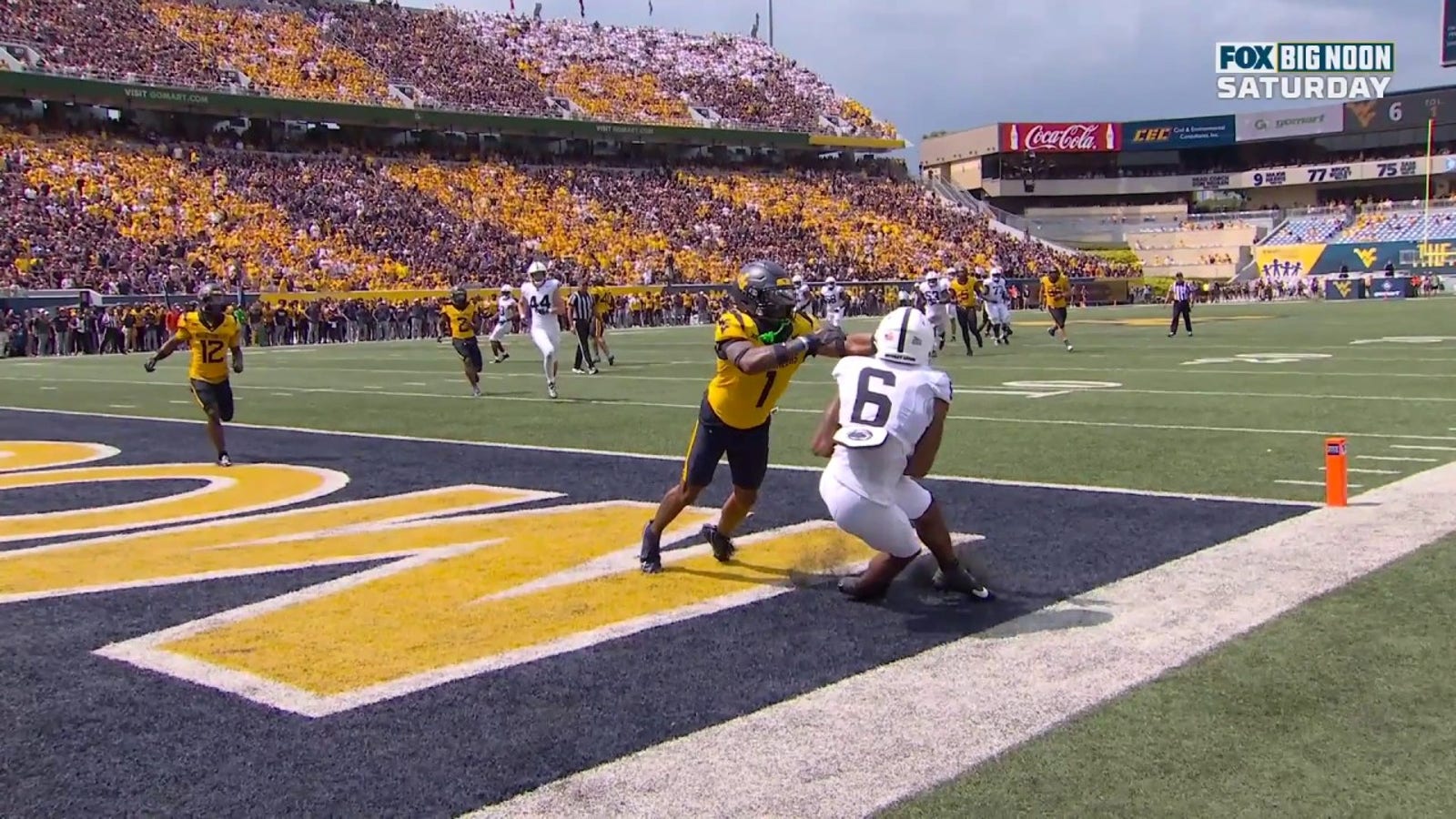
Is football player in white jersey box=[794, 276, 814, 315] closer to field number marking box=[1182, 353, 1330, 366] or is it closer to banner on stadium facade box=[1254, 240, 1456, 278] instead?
field number marking box=[1182, 353, 1330, 366]

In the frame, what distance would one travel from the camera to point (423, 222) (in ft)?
153

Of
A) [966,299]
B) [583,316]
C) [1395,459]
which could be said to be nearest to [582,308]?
[583,316]

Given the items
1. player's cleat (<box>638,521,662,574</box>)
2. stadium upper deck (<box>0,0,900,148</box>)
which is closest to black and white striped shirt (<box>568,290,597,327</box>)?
player's cleat (<box>638,521,662,574</box>)

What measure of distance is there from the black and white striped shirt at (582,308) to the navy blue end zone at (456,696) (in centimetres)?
1344

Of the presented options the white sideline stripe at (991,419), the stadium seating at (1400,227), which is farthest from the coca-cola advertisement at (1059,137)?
the white sideline stripe at (991,419)

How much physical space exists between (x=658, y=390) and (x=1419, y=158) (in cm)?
7385

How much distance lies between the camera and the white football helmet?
5.51 metres

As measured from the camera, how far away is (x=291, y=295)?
127 ft

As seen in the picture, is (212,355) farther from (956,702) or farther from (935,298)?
(935,298)

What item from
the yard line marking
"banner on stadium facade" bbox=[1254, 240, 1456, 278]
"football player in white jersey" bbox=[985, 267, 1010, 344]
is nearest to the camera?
the yard line marking

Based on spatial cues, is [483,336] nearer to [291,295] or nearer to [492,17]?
[291,295]

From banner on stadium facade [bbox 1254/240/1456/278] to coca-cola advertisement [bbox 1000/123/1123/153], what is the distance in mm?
19645

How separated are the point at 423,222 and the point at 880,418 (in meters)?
43.4

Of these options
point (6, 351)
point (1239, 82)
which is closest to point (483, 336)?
point (6, 351)
